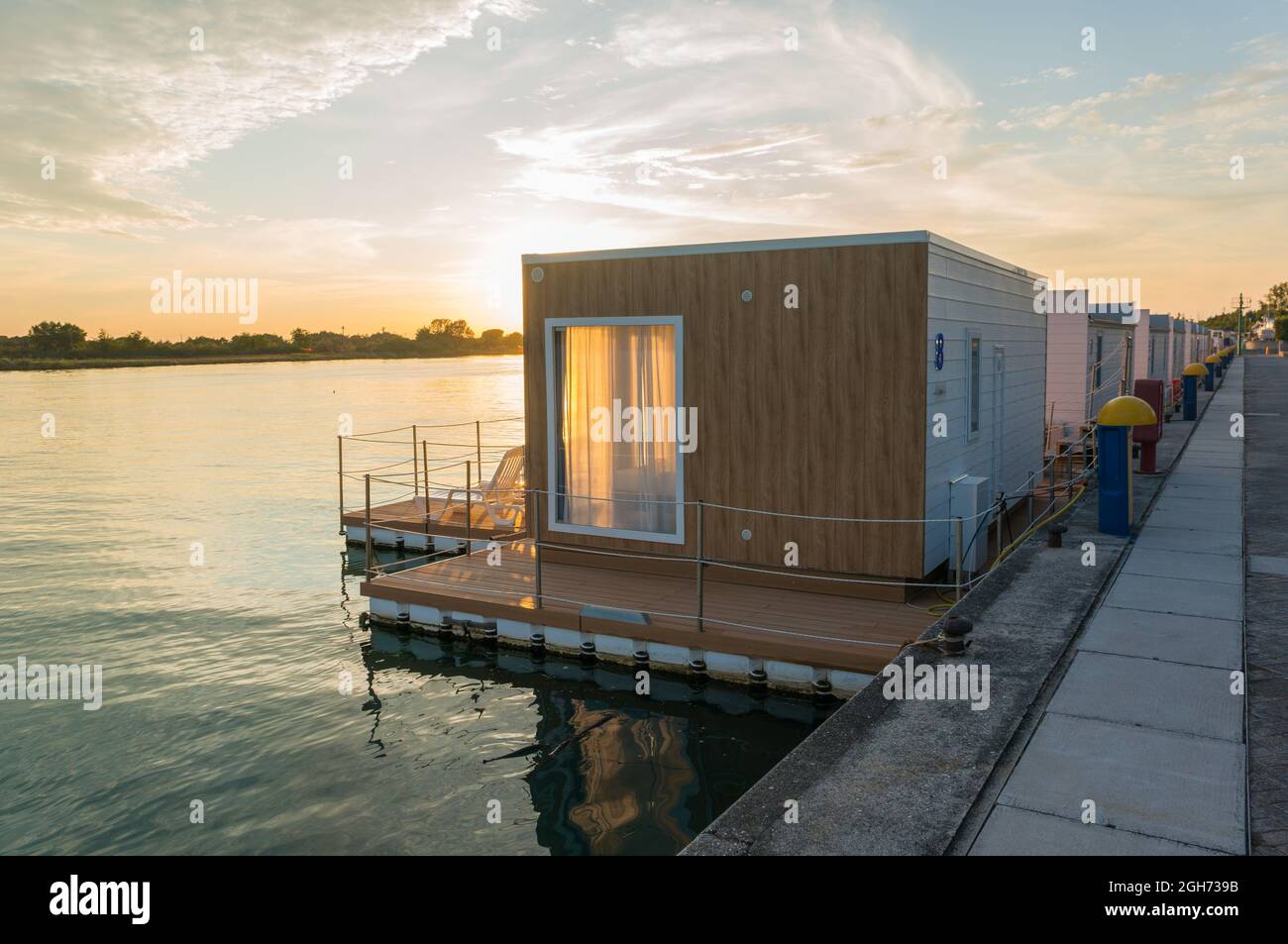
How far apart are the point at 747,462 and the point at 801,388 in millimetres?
1036

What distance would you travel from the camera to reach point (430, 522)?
16.3 m

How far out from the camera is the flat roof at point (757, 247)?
916cm

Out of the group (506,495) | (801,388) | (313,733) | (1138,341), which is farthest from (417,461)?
(1138,341)

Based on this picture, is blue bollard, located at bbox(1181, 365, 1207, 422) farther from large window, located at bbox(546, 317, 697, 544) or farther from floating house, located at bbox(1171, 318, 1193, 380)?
large window, located at bbox(546, 317, 697, 544)

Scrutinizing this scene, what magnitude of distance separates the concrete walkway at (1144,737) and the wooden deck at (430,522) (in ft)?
29.6

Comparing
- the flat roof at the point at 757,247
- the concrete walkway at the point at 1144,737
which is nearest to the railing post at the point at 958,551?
the concrete walkway at the point at 1144,737

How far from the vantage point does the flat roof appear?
9164mm

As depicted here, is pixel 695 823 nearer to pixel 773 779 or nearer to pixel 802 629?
pixel 773 779

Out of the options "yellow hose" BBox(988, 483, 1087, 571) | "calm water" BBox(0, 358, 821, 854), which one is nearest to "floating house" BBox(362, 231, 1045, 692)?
"yellow hose" BBox(988, 483, 1087, 571)

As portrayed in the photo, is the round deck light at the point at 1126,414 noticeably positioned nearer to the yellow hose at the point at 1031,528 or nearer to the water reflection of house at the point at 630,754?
the yellow hose at the point at 1031,528

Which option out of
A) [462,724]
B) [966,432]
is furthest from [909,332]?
[462,724]

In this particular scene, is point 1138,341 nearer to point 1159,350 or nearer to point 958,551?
point 1159,350

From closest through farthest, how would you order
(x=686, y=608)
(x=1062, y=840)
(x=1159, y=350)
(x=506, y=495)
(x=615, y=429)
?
(x=1062, y=840) → (x=686, y=608) → (x=615, y=429) → (x=506, y=495) → (x=1159, y=350)

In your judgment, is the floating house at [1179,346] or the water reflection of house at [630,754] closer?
the water reflection of house at [630,754]
